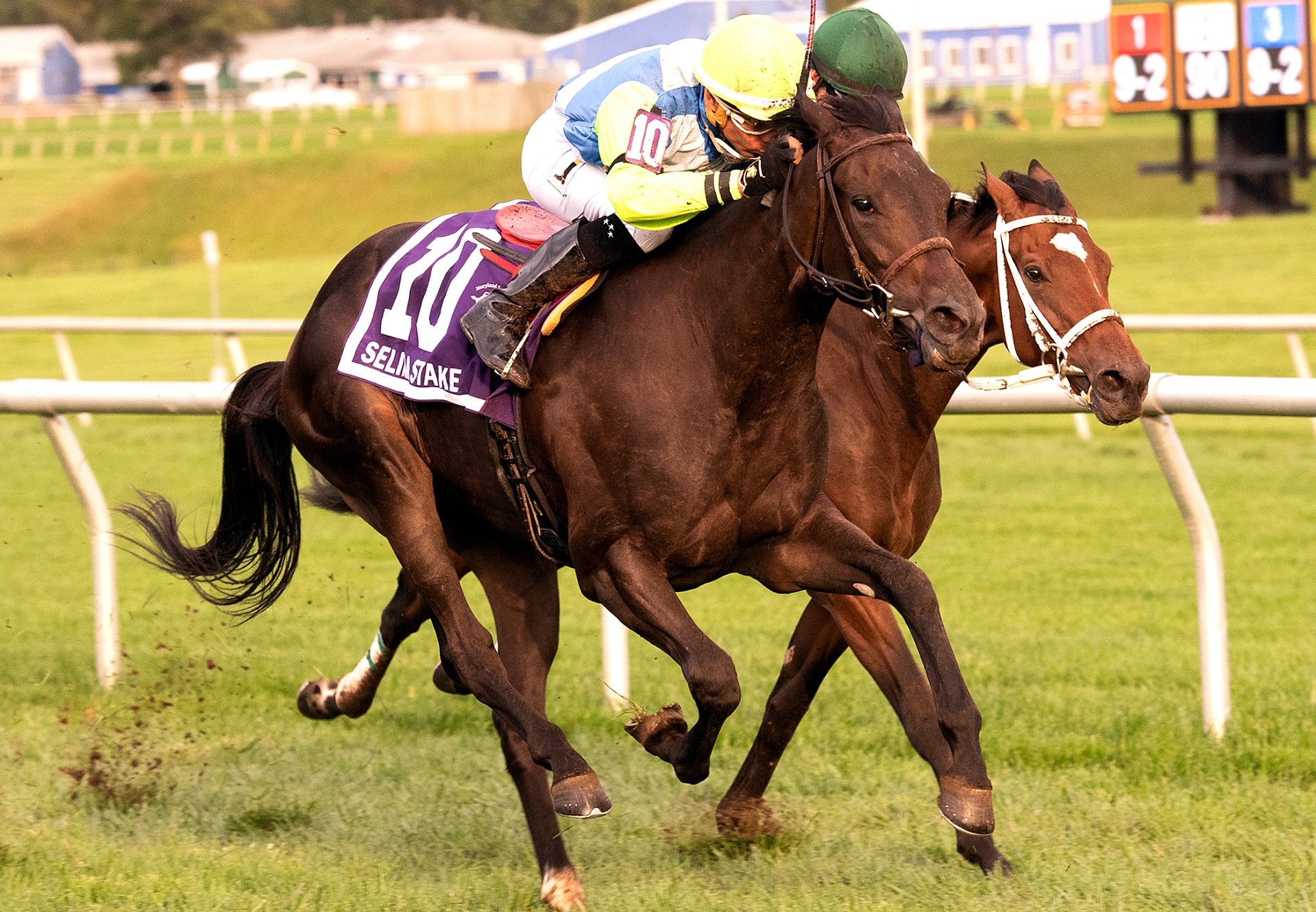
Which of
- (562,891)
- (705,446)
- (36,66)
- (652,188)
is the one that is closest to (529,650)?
(562,891)

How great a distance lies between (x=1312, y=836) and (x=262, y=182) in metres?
31.7

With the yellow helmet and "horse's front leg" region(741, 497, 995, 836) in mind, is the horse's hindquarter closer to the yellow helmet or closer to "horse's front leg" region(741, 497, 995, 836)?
"horse's front leg" region(741, 497, 995, 836)

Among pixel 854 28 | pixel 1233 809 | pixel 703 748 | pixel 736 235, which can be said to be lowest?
pixel 1233 809

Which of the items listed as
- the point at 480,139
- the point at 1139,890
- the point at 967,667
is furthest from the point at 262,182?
the point at 1139,890

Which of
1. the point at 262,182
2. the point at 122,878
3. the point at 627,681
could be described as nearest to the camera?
the point at 122,878

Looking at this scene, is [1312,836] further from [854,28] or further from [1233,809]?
[854,28]

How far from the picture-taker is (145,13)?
61.3 m

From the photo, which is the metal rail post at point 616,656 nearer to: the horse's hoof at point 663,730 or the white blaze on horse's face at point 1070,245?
the horse's hoof at point 663,730

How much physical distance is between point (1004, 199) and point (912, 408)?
0.53m

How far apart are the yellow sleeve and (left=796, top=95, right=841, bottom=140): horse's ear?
0.21m

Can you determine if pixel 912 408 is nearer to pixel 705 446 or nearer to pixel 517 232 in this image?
pixel 705 446

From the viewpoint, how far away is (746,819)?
4.02 metres

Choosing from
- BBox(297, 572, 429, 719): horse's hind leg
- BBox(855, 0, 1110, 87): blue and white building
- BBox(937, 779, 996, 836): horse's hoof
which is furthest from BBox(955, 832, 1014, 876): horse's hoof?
BBox(855, 0, 1110, 87): blue and white building

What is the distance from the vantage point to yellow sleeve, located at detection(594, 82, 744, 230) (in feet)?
10.8
